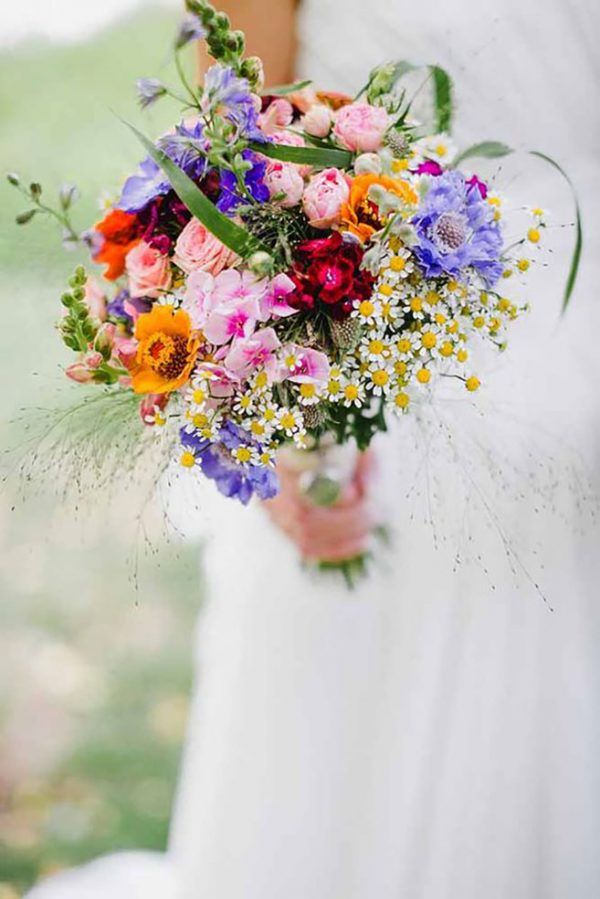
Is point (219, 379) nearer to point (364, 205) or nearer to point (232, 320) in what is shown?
point (232, 320)

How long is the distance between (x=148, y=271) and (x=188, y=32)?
0.63ft

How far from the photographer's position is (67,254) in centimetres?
102

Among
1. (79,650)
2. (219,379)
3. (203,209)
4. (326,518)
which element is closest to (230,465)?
(219,379)

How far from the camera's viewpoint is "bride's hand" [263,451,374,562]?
124 cm

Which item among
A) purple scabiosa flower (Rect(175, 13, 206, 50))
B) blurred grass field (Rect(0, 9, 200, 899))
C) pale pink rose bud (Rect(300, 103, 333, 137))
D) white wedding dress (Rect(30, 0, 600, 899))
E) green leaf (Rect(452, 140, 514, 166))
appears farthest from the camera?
blurred grass field (Rect(0, 9, 200, 899))

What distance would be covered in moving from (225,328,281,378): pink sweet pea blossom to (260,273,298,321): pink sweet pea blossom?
16mm

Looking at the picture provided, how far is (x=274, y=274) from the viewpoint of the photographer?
82 centimetres

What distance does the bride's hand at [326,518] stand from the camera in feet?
4.08

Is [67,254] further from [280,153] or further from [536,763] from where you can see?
[536,763]

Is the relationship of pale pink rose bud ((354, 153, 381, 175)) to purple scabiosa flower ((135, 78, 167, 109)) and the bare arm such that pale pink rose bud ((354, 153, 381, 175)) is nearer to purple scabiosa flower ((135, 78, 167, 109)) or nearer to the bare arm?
purple scabiosa flower ((135, 78, 167, 109))

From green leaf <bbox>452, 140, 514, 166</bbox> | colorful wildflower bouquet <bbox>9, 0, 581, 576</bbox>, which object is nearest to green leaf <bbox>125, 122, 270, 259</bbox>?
colorful wildflower bouquet <bbox>9, 0, 581, 576</bbox>

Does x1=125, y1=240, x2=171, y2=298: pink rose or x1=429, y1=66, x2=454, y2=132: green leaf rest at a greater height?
Result: x1=429, y1=66, x2=454, y2=132: green leaf

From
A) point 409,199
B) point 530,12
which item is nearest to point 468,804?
point 409,199

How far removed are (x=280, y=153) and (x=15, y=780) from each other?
5.92ft
